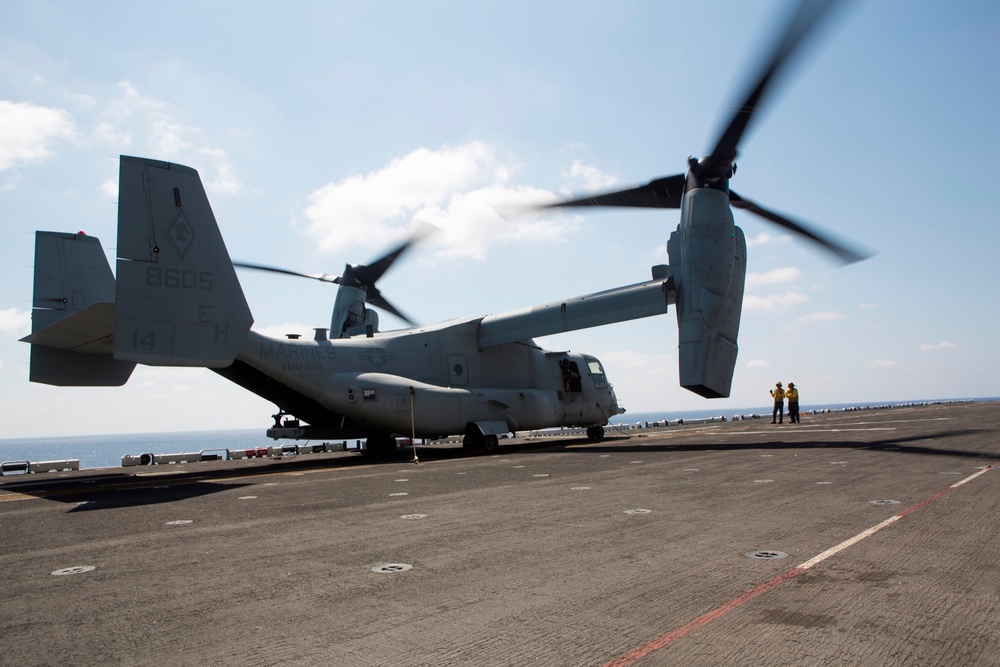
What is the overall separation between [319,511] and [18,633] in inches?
197

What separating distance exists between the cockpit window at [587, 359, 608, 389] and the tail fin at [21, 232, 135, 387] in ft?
56.8

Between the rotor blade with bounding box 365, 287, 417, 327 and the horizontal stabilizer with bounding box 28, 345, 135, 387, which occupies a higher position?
the rotor blade with bounding box 365, 287, 417, 327

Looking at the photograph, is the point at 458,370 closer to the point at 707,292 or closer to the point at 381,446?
the point at 381,446

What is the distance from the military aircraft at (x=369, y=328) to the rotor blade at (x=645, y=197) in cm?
4

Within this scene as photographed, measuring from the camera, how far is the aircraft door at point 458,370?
→ 926 inches

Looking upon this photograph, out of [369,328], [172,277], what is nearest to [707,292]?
[369,328]

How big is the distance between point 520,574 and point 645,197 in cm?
1941

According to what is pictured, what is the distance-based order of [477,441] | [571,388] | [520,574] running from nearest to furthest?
[520,574], [477,441], [571,388]

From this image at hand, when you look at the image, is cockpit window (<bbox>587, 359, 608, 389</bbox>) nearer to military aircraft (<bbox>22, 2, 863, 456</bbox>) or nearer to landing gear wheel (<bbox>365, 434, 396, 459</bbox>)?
military aircraft (<bbox>22, 2, 863, 456</bbox>)

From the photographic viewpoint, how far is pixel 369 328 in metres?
23.5

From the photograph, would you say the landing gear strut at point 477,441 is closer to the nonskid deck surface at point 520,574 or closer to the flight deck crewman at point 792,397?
the nonskid deck surface at point 520,574

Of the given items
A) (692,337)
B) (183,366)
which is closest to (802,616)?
(183,366)

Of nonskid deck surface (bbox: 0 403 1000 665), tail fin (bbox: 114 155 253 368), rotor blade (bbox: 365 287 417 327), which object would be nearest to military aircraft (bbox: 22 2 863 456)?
tail fin (bbox: 114 155 253 368)

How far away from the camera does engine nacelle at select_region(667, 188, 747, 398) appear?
20281 millimetres
